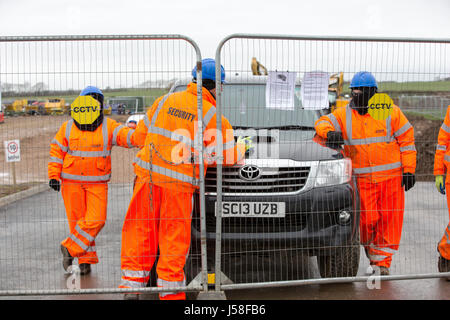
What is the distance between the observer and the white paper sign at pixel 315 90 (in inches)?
173

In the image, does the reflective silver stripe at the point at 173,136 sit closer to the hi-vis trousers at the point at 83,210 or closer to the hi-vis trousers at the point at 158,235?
the hi-vis trousers at the point at 158,235

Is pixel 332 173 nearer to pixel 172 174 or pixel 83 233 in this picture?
pixel 172 174

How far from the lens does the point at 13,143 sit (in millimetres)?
4879

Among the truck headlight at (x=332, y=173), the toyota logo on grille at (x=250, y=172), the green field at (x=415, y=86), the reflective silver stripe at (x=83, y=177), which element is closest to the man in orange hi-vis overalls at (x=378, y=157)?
the green field at (x=415, y=86)

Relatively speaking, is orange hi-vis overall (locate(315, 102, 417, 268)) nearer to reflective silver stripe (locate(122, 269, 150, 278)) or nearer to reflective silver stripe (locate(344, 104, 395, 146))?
reflective silver stripe (locate(344, 104, 395, 146))

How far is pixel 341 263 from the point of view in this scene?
482 centimetres

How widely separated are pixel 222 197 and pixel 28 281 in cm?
233

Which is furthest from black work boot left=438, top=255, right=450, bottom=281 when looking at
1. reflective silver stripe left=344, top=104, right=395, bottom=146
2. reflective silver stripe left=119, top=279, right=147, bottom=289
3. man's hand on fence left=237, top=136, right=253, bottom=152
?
reflective silver stripe left=119, top=279, right=147, bottom=289

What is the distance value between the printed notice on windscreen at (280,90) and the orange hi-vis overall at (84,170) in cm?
152

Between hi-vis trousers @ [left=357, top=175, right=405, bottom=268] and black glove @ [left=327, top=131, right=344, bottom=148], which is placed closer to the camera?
black glove @ [left=327, top=131, right=344, bottom=148]

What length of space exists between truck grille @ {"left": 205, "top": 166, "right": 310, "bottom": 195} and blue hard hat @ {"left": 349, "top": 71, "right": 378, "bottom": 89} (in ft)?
3.56

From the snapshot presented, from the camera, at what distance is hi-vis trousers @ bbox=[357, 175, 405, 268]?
5.02m

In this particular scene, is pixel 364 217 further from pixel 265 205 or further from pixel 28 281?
pixel 28 281

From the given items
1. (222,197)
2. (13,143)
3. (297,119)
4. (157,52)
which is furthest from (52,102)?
(297,119)
